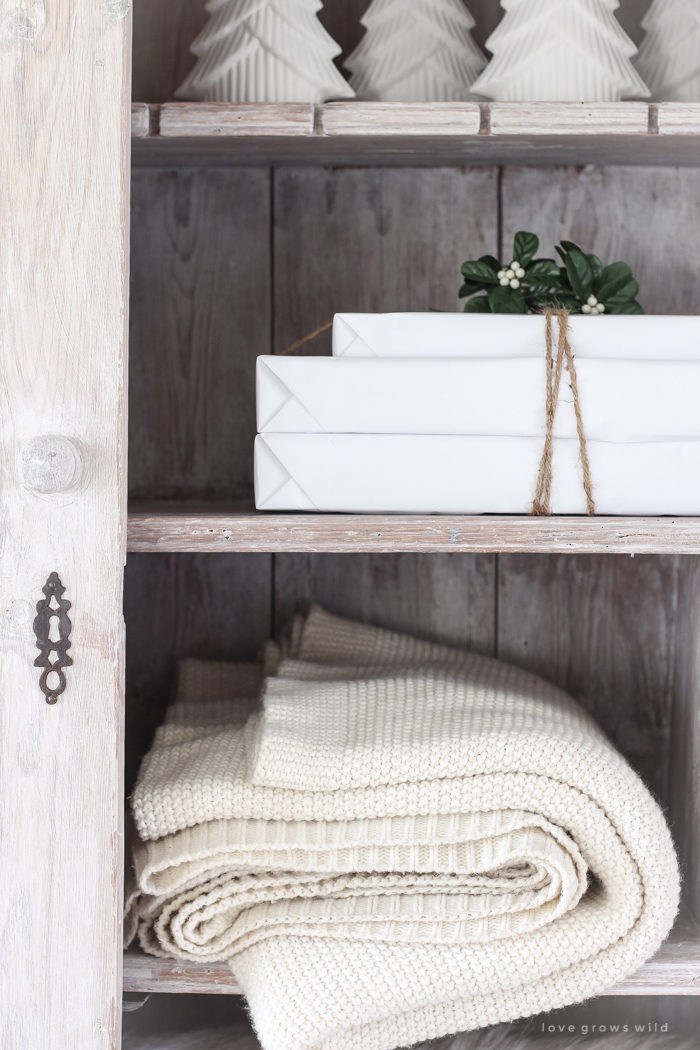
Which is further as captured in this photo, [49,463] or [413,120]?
[413,120]

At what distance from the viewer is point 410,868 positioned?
0.63 m

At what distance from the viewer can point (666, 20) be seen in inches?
30.1

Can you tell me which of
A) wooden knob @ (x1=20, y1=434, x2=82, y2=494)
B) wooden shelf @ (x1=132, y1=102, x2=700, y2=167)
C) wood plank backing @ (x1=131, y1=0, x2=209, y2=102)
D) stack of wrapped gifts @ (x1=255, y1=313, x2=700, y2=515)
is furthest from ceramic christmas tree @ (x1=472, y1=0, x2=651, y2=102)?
wooden knob @ (x1=20, y1=434, x2=82, y2=494)

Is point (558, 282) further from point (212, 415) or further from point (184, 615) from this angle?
point (184, 615)

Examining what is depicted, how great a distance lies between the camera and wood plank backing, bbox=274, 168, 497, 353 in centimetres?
88

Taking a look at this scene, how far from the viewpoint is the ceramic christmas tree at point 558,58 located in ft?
2.30

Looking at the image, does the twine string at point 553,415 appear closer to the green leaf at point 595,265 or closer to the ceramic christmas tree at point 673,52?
the green leaf at point 595,265

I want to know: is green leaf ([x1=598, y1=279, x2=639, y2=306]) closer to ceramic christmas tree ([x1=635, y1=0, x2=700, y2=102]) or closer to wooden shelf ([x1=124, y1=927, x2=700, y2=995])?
ceramic christmas tree ([x1=635, y1=0, x2=700, y2=102])

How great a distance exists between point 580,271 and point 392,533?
0.98 ft

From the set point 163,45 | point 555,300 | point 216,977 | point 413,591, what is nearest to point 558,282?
point 555,300

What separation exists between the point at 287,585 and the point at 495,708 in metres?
0.30

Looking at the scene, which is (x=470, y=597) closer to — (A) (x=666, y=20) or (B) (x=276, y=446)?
(B) (x=276, y=446)

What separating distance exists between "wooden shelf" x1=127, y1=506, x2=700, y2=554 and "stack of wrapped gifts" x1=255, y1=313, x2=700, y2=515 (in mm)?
23

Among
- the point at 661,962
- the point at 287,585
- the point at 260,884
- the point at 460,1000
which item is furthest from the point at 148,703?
the point at 661,962
